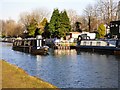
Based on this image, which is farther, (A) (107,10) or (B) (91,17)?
(B) (91,17)

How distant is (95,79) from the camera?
27.9 meters

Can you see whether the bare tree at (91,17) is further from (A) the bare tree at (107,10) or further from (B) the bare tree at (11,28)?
(B) the bare tree at (11,28)

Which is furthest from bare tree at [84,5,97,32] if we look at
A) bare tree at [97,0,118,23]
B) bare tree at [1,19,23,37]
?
bare tree at [1,19,23,37]

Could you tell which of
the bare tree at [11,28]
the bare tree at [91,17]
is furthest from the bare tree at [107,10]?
the bare tree at [11,28]

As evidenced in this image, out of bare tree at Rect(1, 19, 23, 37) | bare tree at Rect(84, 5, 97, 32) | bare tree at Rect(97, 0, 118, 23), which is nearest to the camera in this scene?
bare tree at Rect(97, 0, 118, 23)

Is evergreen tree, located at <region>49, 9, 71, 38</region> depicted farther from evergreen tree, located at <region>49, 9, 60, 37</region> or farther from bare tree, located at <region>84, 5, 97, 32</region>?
bare tree, located at <region>84, 5, 97, 32</region>

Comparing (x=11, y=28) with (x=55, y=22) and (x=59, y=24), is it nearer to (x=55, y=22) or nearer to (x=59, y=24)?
(x=55, y=22)

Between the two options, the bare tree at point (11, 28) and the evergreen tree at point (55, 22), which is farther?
the bare tree at point (11, 28)

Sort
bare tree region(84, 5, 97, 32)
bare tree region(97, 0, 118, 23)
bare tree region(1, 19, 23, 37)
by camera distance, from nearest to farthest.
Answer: bare tree region(97, 0, 118, 23)
bare tree region(84, 5, 97, 32)
bare tree region(1, 19, 23, 37)

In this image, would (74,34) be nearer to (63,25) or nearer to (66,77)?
(63,25)

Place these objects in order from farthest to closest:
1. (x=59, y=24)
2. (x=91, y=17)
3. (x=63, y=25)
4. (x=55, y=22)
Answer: (x=91, y=17)
(x=55, y=22)
(x=63, y=25)
(x=59, y=24)

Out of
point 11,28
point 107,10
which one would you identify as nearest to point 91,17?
point 107,10

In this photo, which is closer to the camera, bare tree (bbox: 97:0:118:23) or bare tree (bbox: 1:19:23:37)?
bare tree (bbox: 97:0:118:23)

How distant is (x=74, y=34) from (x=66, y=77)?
70.8 meters
